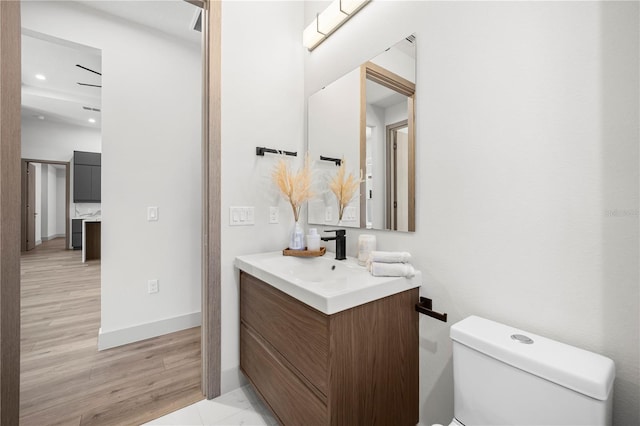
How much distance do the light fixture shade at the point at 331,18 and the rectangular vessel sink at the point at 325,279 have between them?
1425 mm

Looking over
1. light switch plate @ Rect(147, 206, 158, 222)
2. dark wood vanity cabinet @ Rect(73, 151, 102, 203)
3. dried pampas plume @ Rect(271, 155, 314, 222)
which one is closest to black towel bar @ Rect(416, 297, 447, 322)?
dried pampas plume @ Rect(271, 155, 314, 222)

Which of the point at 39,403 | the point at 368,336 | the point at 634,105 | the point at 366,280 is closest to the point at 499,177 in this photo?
the point at 634,105

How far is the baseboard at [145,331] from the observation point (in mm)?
2090

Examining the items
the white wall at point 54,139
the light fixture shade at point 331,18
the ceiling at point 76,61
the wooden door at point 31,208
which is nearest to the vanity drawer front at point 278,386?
the light fixture shade at point 331,18

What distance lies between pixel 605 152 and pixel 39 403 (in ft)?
9.22

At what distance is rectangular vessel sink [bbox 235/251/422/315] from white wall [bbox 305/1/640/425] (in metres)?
0.27

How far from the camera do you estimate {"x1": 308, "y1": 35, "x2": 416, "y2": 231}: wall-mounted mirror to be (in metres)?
1.27

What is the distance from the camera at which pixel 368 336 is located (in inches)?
38.9

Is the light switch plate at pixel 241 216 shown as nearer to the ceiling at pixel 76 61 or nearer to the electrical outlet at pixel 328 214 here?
the electrical outlet at pixel 328 214

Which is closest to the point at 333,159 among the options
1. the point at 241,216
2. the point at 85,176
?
the point at 241,216

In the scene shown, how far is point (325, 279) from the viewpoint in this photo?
1366 millimetres

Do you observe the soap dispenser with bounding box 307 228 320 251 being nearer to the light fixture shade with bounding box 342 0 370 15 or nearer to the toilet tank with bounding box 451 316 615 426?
the toilet tank with bounding box 451 316 615 426

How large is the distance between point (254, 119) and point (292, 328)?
128cm

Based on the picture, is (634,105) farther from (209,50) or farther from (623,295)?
(209,50)
